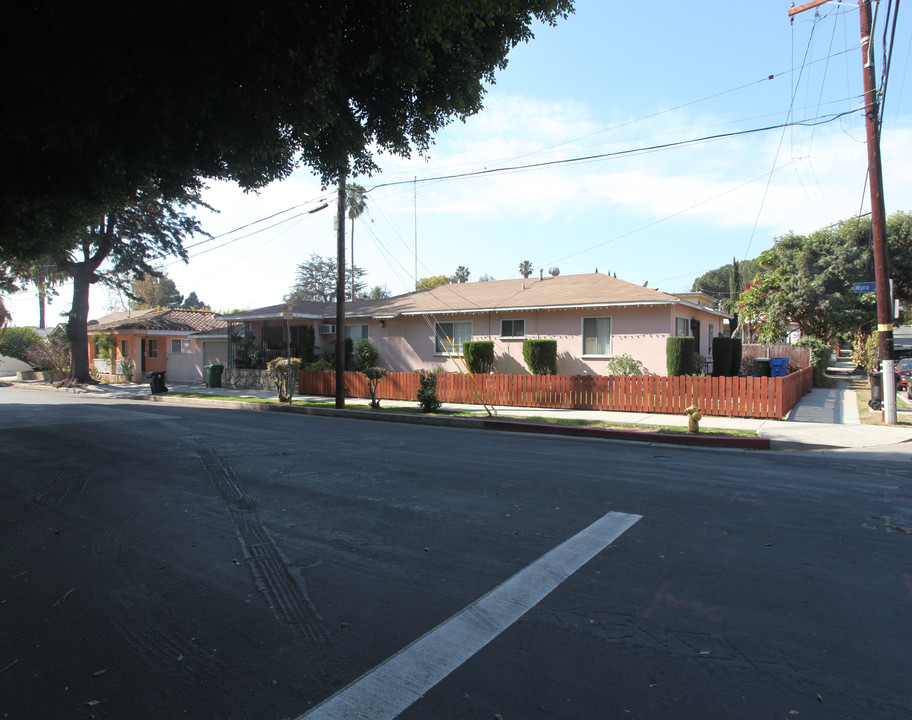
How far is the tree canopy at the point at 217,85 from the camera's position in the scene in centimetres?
586

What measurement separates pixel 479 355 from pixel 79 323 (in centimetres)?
2270

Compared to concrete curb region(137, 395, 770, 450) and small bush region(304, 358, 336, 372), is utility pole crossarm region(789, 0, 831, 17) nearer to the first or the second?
concrete curb region(137, 395, 770, 450)

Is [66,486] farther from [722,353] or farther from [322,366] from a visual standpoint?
[722,353]

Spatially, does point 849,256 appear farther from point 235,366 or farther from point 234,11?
point 234,11

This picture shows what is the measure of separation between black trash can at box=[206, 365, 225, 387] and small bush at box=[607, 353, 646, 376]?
694 inches

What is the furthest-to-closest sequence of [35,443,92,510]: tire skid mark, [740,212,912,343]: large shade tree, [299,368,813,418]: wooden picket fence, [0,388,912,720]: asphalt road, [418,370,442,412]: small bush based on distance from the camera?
1. [740,212,912,343]: large shade tree
2. [418,370,442,412]: small bush
3. [299,368,813,418]: wooden picket fence
4. [35,443,92,510]: tire skid mark
5. [0,388,912,720]: asphalt road

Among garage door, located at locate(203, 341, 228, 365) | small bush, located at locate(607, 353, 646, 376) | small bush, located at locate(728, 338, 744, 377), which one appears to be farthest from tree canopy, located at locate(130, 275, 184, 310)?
small bush, located at locate(728, 338, 744, 377)

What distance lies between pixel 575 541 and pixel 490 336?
1746cm

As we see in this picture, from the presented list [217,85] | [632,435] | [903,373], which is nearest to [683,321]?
[903,373]

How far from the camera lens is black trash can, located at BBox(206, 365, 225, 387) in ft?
86.5

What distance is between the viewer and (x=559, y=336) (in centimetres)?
2095

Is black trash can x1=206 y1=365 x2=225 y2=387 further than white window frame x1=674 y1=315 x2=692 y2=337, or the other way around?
black trash can x1=206 y1=365 x2=225 y2=387

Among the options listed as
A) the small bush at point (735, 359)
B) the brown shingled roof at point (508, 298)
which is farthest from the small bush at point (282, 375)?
the small bush at point (735, 359)

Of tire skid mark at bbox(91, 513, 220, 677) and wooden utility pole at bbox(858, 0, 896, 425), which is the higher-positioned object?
wooden utility pole at bbox(858, 0, 896, 425)
